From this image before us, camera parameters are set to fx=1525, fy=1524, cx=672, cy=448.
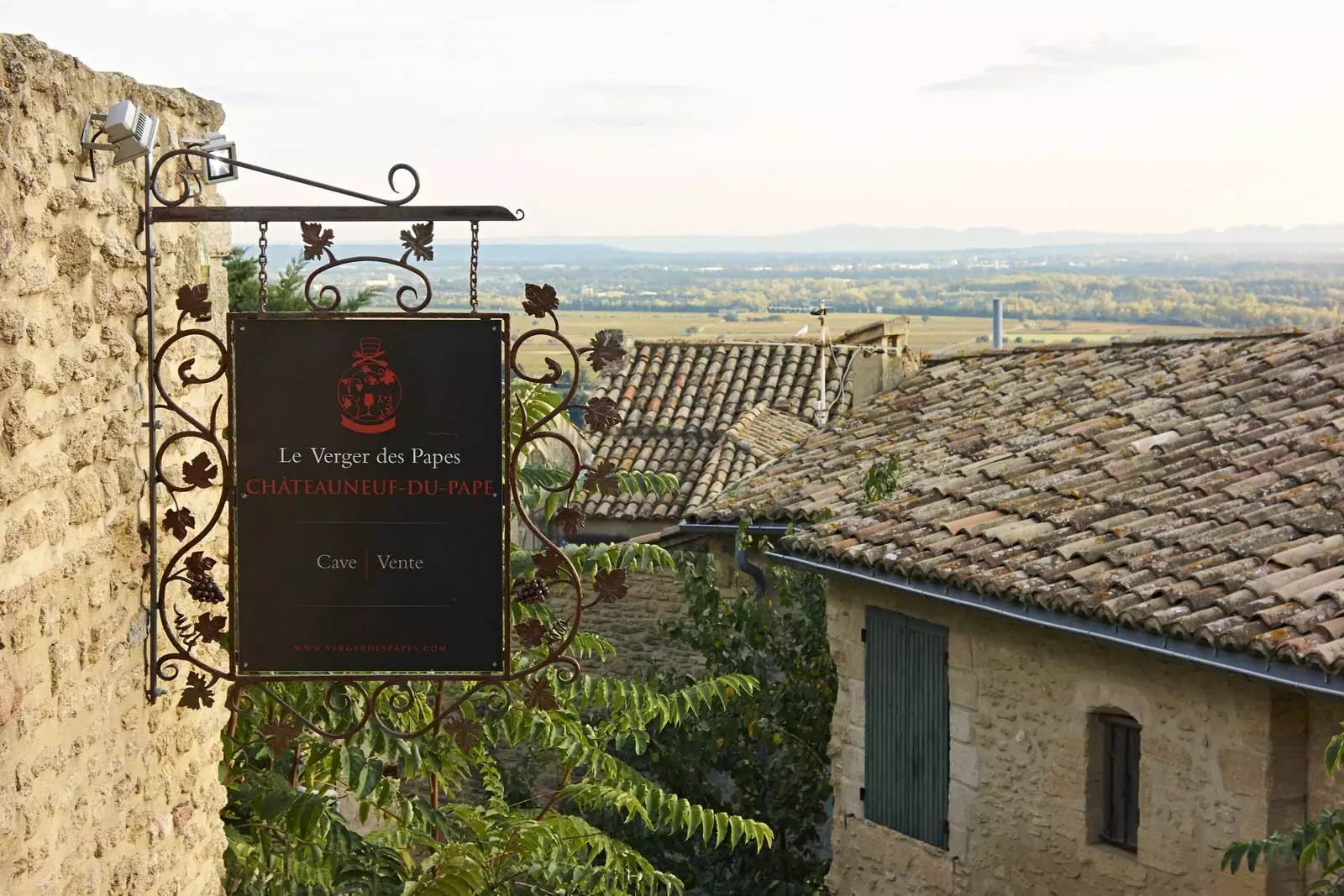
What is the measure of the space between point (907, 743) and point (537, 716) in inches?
128

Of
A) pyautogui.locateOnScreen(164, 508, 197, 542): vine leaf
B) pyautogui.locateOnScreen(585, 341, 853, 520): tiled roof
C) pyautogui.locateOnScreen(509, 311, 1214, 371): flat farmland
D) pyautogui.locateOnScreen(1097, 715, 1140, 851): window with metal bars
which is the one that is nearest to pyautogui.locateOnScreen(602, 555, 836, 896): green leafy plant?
pyautogui.locateOnScreen(1097, 715, 1140, 851): window with metal bars

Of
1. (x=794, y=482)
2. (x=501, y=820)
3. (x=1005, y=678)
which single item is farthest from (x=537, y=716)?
(x=794, y=482)

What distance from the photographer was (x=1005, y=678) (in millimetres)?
8391

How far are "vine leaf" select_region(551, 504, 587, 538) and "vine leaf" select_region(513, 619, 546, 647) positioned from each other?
0.96ft

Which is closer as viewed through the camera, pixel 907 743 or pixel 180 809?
pixel 180 809

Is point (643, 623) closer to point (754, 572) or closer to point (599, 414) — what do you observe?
point (754, 572)

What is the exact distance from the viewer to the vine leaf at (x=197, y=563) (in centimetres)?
409

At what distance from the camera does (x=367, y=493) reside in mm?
4141

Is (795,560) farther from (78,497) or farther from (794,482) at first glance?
(78,497)

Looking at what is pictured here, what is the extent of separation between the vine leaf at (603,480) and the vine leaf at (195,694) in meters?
1.22

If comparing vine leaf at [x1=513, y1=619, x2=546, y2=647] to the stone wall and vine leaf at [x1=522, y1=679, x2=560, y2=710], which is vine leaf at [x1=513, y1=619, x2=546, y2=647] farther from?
the stone wall

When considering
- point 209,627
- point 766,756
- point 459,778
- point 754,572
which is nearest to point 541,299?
point 209,627

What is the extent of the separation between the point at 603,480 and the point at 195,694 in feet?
4.35

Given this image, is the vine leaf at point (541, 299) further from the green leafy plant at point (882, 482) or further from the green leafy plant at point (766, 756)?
the green leafy plant at point (766, 756)
